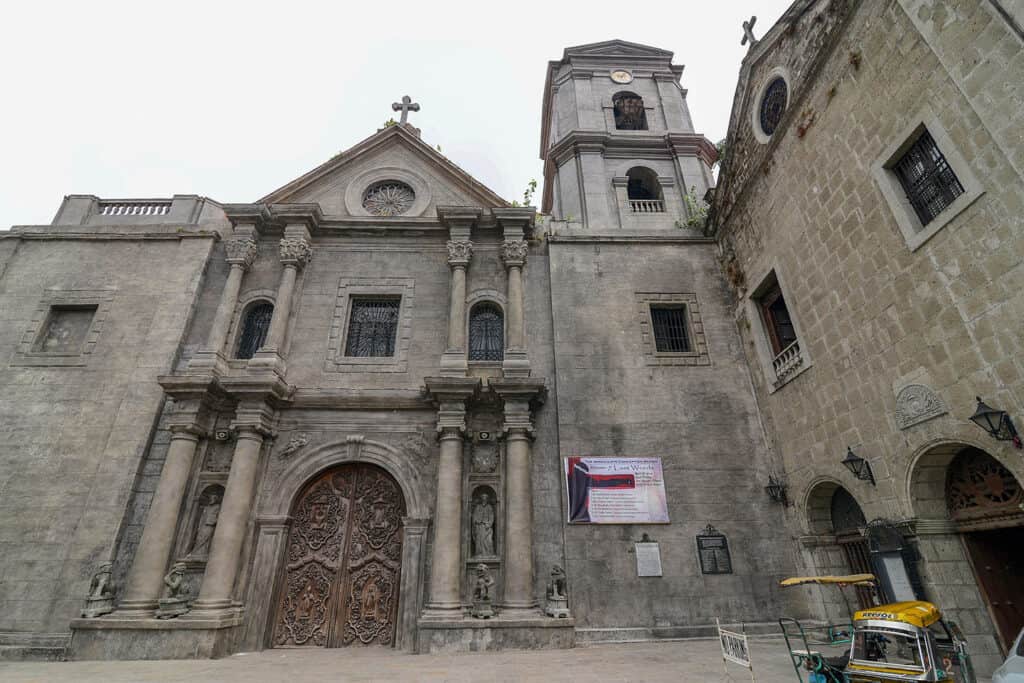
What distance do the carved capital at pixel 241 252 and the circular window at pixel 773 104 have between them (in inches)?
531

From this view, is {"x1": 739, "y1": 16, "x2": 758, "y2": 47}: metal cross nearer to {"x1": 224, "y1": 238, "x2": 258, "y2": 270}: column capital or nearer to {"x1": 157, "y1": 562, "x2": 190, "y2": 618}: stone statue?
{"x1": 224, "y1": 238, "x2": 258, "y2": 270}: column capital

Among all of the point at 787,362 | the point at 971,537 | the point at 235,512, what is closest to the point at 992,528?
the point at 971,537

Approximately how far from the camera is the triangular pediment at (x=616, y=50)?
18531 mm

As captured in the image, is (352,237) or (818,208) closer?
(818,208)

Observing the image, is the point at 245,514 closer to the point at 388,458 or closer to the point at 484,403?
the point at 388,458

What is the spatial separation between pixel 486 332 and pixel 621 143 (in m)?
8.97

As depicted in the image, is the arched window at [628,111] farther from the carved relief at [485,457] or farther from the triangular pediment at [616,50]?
the carved relief at [485,457]

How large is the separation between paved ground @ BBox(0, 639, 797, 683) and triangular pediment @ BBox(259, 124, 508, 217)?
11.0 meters

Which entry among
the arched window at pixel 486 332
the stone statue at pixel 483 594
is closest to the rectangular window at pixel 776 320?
the arched window at pixel 486 332

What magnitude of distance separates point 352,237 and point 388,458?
6.60 m

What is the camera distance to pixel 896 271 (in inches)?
287

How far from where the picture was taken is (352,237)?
13.4 meters

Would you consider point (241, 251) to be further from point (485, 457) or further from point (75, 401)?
point (485, 457)

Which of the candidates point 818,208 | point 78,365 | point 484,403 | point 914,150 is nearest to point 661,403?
point 484,403
